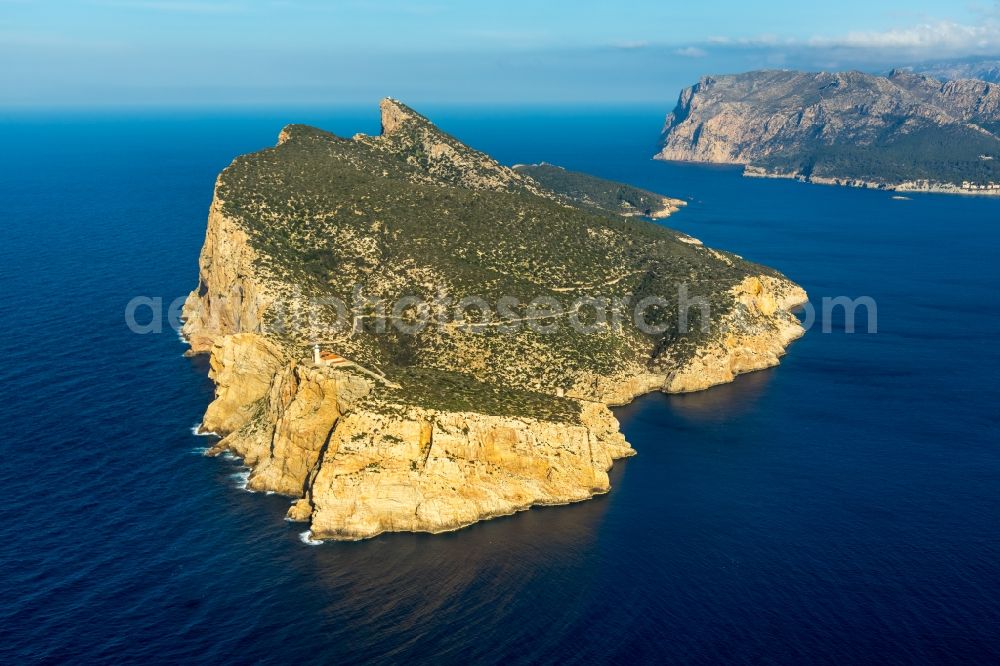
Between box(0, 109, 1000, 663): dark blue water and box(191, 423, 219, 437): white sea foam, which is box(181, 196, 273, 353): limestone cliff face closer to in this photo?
box(0, 109, 1000, 663): dark blue water

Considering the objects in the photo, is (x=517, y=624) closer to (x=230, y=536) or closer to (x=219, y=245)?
(x=230, y=536)

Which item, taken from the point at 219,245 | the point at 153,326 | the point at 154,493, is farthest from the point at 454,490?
the point at 153,326

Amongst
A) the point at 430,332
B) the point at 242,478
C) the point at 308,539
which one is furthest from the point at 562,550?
the point at 430,332

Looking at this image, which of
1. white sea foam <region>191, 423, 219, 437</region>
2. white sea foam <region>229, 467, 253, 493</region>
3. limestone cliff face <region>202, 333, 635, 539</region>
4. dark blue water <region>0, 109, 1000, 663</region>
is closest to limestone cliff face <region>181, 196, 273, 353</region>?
dark blue water <region>0, 109, 1000, 663</region>

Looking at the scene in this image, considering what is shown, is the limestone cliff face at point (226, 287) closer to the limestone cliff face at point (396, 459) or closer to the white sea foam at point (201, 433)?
the white sea foam at point (201, 433)

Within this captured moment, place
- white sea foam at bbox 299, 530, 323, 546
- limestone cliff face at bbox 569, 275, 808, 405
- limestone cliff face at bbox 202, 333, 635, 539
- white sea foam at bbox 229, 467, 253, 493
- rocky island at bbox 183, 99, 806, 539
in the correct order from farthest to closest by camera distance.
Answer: limestone cliff face at bbox 569, 275, 808, 405 → white sea foam at bbox 229, 467, 253, 493 → rocky island at bbox 183, 99, 806, 539 → limestone cliff face at bbox 202, 333, 635, 539 → white sea foam at bbox 299, 530, 323, 546

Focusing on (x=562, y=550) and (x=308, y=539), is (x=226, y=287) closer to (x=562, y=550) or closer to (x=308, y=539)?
(x=308, y=539)
